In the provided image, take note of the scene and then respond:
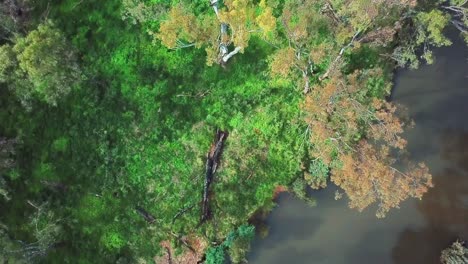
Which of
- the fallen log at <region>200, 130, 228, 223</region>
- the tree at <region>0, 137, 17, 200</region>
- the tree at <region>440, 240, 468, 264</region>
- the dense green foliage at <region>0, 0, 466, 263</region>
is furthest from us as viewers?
the fallen log at <region>200, 130, 228, 223</region>

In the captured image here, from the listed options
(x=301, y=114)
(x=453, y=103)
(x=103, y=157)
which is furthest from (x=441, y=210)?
(x=103, y=157)

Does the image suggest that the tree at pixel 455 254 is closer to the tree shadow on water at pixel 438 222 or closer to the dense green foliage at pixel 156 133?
the tree shadow on water at pixel 438 222

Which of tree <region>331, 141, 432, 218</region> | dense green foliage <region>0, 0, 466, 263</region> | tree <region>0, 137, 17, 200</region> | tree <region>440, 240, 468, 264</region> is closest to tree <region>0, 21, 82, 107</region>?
dense green foliage <region>0, 0, 466, 263</region>

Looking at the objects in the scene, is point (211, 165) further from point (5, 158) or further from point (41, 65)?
point (5, 158)

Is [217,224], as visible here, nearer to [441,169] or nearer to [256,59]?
[256,59]

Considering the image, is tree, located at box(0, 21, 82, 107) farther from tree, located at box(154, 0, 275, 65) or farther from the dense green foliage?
tree, located at box(154, 0, 275, 65)

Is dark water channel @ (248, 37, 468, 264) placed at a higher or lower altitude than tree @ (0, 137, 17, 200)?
lower

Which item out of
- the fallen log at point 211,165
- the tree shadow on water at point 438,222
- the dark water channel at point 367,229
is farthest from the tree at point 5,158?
the tree shadow on water at point 438,222
